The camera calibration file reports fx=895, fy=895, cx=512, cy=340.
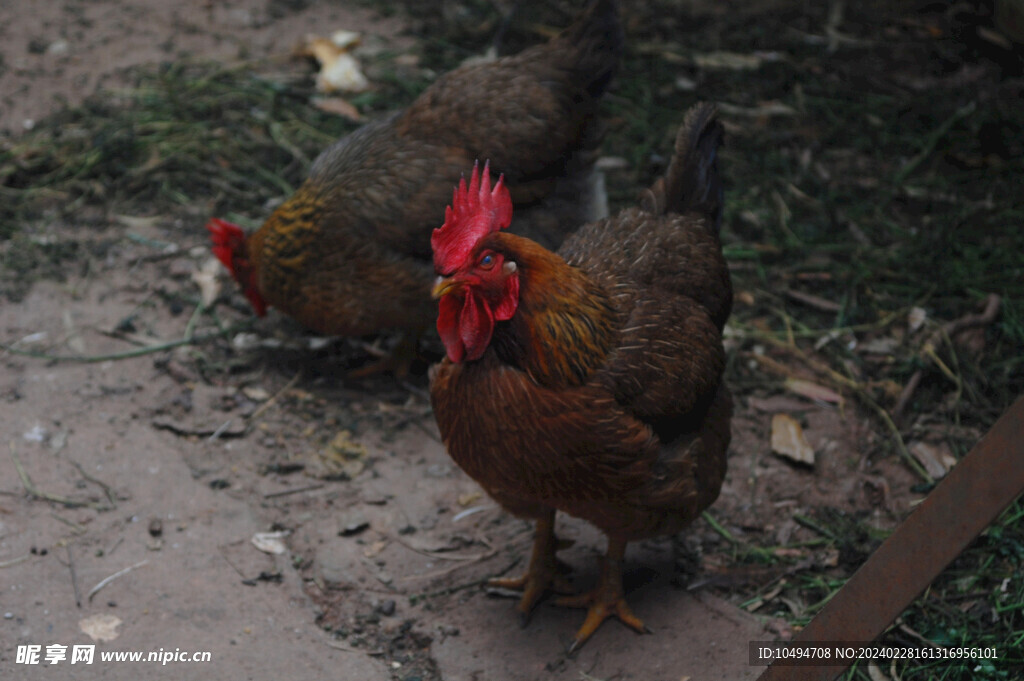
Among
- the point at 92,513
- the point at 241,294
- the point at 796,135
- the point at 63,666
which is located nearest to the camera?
the point at 63,666

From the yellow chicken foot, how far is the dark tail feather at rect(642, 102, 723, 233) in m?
1.27

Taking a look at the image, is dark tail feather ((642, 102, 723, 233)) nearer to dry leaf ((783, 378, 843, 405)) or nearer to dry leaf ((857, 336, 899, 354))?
dry leaf ((783, 378, 843, 405))

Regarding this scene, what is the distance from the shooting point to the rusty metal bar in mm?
1851

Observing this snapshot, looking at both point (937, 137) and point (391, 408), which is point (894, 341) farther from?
point (391, 408)

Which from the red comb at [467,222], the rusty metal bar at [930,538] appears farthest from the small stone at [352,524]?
the rusty metal bar at [930,538]

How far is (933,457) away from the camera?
3.80 m

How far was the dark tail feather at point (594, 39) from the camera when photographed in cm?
446

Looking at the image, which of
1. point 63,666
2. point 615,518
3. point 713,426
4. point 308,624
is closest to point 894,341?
point 713,426

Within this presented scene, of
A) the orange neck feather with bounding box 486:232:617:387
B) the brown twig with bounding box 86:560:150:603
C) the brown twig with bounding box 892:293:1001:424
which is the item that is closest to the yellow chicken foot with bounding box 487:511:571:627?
the orange neck feather with bounding box 486:232:617:387

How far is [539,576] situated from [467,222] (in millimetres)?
1381

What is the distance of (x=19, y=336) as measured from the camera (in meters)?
4.41

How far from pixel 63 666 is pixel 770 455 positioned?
284cm

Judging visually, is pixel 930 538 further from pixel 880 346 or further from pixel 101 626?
pixel 880 346

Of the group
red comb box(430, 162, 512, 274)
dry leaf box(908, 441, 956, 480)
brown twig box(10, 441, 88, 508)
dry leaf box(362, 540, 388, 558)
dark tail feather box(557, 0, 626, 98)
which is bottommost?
dry leaf box(362, 540, 388, 558)
